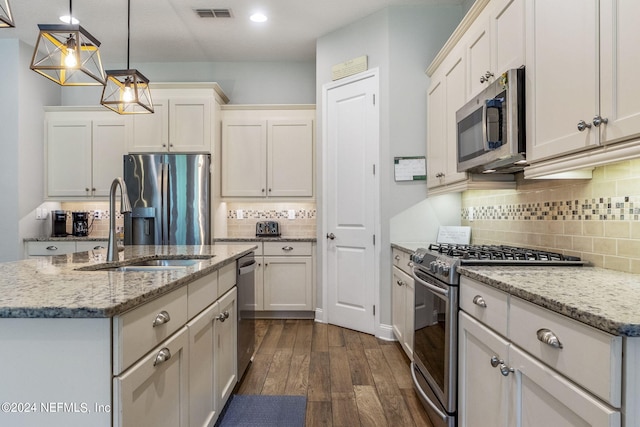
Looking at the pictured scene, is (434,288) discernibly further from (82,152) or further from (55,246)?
(82,152)

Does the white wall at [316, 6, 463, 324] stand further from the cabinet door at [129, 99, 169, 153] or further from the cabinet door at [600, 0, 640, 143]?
the cabinet door at [129, 99, 169, 153]

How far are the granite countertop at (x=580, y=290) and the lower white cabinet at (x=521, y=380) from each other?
0.14ft

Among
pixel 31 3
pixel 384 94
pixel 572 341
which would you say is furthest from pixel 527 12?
pixel 31 3

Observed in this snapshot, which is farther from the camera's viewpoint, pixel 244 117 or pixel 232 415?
pixel 244 117

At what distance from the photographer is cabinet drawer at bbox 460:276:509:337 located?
136 cm

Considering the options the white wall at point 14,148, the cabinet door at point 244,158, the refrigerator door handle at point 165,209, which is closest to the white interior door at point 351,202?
the cabinet door at point 244,158

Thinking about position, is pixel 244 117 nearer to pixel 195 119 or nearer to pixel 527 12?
pixel 195 119

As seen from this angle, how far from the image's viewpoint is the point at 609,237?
163 centimetres

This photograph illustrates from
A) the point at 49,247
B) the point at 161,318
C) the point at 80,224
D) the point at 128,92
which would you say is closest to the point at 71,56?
the point at 128,92

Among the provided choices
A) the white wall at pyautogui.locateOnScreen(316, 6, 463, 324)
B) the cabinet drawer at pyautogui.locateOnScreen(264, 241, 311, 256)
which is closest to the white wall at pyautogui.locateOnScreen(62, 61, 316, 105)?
the white wall at pyautogui.locateOnScreen(316, 6, 463, 324)

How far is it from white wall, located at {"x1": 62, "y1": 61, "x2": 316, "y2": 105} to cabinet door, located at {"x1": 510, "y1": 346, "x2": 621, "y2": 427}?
3.99 meters

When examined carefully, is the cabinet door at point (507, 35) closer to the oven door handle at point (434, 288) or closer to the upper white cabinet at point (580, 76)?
the upper white cabinet at point (580, 76)

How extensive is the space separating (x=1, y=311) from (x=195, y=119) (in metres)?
3.52

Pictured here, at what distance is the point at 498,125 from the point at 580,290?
1002 millimetres
